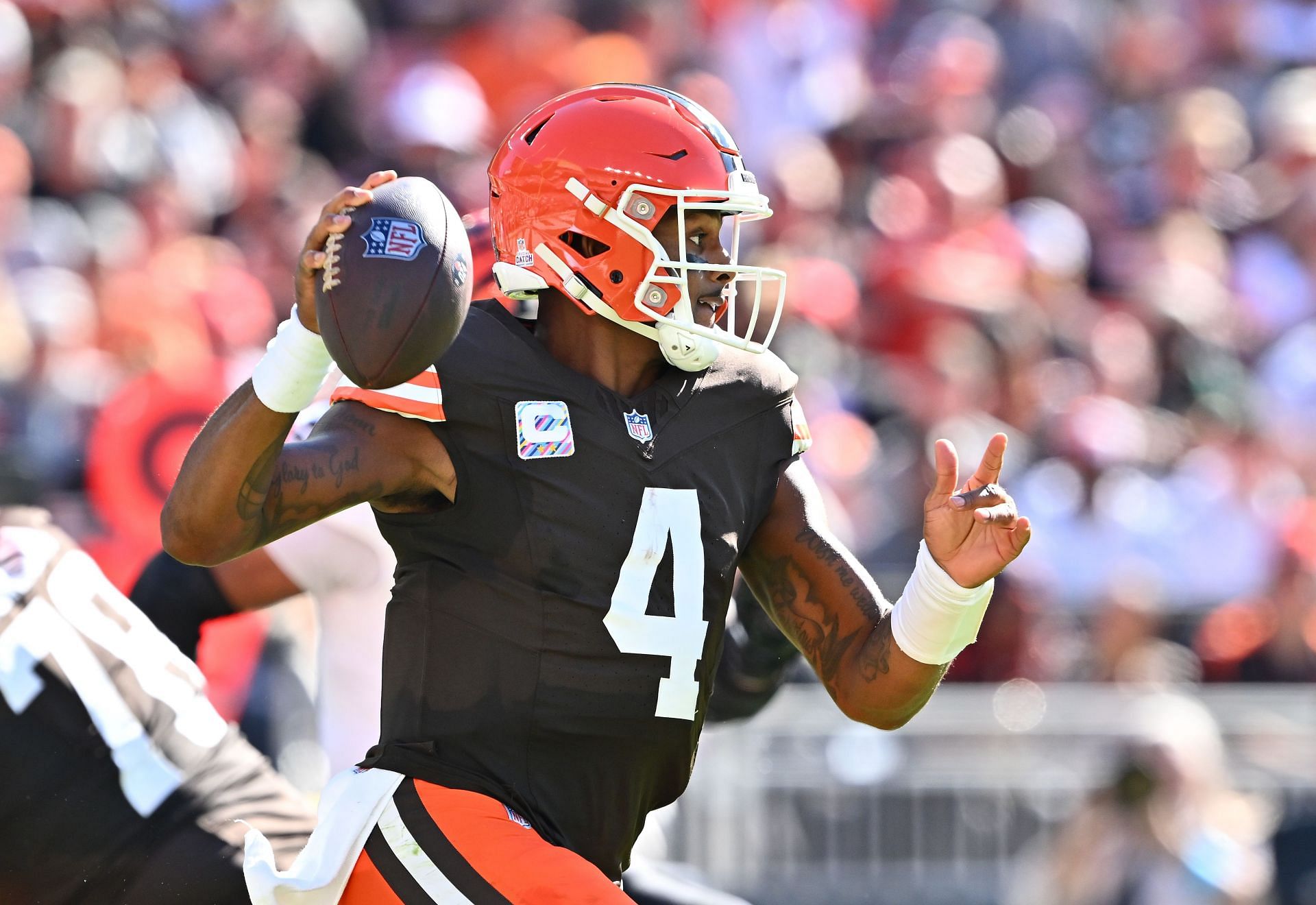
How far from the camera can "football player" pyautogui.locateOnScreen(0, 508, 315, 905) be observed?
3195 millimetres

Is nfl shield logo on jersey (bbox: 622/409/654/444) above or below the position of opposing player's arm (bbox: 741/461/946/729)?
above

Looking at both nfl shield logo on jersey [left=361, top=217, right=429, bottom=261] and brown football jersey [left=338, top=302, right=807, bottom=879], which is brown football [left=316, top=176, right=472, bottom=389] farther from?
brown football jersey [left=338, top=302, right=807, bottom=879]

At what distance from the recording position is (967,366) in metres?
7.55

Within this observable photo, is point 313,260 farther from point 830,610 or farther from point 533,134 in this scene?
point 830,610

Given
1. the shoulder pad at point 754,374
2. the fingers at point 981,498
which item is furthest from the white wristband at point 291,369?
the fingers at point 981,498

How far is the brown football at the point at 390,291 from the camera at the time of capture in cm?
238

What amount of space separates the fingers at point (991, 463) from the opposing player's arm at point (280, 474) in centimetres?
84

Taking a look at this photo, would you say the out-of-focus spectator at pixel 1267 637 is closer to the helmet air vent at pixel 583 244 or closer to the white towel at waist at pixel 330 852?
the helmet air vent at pixel 583 244

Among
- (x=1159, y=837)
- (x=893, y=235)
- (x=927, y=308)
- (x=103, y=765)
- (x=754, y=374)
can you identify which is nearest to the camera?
(x=754, y=374)

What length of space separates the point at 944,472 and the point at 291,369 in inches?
40.7

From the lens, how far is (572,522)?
275cm

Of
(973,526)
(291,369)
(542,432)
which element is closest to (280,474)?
(291,369)

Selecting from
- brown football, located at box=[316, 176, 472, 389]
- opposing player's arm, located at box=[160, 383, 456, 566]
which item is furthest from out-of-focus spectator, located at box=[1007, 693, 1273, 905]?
brown football, located at box=[316, 176, 472, 389]

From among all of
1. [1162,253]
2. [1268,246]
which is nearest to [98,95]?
[1162,253]
